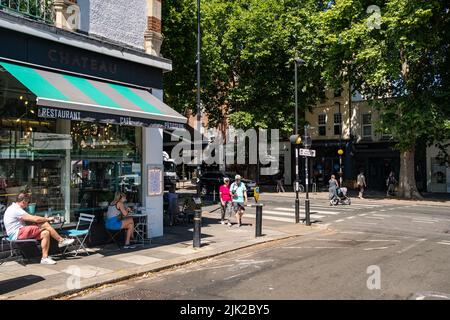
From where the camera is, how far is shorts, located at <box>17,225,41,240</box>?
8484mm

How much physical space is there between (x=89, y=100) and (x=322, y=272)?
5.77 m

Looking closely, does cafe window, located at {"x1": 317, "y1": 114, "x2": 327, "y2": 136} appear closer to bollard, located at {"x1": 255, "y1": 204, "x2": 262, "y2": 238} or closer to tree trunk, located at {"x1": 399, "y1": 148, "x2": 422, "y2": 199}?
tree trunk, located at {"x1": 399, "y1": 148, "x2": 422, "y2": 199}

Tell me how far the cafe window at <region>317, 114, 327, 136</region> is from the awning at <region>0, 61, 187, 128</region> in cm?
2778

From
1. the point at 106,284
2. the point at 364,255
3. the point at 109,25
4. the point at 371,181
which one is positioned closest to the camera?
the point at 106,284

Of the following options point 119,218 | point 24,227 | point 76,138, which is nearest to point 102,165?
point 76,138

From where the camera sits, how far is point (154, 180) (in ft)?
39.6

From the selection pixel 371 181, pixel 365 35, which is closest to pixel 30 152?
pixel 365 35

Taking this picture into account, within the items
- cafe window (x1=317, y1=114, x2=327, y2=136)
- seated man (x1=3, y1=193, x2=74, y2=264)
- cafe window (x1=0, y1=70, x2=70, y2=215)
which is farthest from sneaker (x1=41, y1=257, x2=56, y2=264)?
cafe window (x1=317, y1=114, x2=327, y2=136)

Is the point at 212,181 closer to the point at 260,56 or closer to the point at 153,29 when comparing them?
the point at 260,56

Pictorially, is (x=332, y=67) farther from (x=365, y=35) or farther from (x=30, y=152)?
(x=30, y=152)

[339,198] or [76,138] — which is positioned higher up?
[76,138]

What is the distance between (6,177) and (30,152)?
0.81 metres

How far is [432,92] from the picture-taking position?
23391mm

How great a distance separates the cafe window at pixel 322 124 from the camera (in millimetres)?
37156
